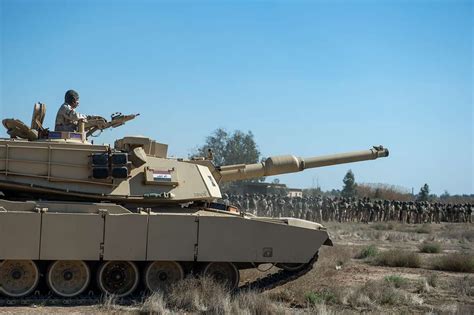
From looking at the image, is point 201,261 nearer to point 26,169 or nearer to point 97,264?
point 97,264

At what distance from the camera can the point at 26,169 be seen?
1197 cm

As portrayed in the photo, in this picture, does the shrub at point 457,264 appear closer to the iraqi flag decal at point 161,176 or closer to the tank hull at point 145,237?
the tank hull at point 145,237

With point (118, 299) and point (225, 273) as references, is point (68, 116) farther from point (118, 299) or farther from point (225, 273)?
point (225, 273)

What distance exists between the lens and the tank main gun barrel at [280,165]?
586 inches

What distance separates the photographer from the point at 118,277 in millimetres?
12141

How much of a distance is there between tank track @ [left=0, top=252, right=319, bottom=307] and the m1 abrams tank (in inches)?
2.0

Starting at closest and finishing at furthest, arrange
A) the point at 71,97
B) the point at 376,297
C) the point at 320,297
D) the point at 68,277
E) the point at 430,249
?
the point at 68,277 → the point at 320,297 → the point at 376,297 → the point at 71,97 → the point at 430,249

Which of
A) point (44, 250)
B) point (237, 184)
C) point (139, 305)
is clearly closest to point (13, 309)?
point (44, 250)

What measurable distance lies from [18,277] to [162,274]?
2.62 m

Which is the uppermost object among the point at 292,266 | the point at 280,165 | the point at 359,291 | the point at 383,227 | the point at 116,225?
the point at 280,165

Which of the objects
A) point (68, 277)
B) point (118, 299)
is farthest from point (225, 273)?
point (68, 277)

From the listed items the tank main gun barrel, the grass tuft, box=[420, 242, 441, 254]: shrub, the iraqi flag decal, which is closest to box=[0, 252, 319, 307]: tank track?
the iraqi flag decal

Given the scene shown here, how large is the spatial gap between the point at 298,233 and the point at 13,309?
17.6 ft

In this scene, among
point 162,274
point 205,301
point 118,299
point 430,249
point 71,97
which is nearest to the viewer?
point 205,301
